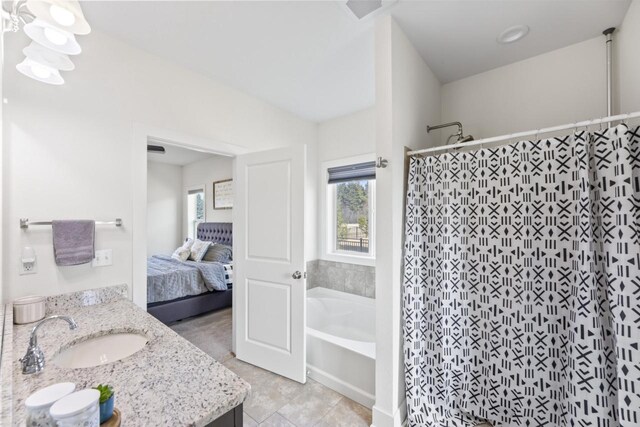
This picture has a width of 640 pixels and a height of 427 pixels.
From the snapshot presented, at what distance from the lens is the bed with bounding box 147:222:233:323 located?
3.17 m

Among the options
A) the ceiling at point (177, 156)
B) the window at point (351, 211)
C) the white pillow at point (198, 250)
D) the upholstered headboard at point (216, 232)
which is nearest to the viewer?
the window at point (351, 211)

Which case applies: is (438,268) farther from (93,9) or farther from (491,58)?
(93,9)

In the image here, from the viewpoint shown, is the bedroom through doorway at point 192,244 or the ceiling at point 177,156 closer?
the bedroom through doorway at point 192,244

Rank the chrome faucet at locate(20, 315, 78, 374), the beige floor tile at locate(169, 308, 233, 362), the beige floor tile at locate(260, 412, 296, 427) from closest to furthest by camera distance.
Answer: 1. the chrome faucet at locate(20, 315, 78, 374)
2. the beige floor tile at locate(260, 412, 296, 427)
3. the beige floor tile at locate(169, 308, 233, 362)

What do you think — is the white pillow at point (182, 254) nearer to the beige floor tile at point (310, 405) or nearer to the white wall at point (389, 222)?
the beige floor tile at point (310, 405)

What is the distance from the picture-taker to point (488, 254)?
1657mm

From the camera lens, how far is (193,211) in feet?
18.9

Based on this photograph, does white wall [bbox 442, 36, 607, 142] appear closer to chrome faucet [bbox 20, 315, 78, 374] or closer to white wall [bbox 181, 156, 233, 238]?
chrome faucet [bbox 20, 315, 78, 374]

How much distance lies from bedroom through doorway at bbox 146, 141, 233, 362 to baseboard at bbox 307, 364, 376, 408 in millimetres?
942

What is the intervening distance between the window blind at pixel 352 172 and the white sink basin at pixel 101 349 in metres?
2.42

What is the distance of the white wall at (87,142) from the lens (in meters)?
1.48

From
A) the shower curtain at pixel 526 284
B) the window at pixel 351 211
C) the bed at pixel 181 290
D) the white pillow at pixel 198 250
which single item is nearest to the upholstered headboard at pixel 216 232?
the white pillow at pixel 198 250

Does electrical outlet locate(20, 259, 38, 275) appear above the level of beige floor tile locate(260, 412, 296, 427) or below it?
above

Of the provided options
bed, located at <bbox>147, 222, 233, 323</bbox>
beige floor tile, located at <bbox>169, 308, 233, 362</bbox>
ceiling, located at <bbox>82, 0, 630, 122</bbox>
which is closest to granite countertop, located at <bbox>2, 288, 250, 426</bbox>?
beige floor tile, located at <bbox>169, 308, 233, 362</bbox>
